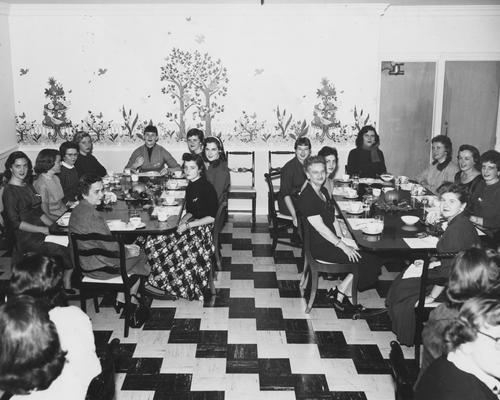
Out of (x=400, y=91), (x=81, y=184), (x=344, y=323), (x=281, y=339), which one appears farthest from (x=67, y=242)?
(x=400, y=91)

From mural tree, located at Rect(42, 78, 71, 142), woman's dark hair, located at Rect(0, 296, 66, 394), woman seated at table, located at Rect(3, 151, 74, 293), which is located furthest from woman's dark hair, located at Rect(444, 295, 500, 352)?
mural tree, located at Rect(42, 78, 71, 142)

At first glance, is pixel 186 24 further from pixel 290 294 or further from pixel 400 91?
pixel 290 294

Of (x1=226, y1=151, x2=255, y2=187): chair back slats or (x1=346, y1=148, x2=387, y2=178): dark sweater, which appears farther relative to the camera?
(x1=226, y1=151, x2=255, y2=187): chair back slats

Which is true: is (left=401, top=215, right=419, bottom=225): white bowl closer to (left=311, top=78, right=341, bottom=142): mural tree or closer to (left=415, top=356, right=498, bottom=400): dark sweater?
(left=415, top=356, right=498, bottom=400): dark sweater

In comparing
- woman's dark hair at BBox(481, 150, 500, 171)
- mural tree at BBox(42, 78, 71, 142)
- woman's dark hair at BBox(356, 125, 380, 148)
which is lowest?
woman's dark hair at BBox(481, 150, 500, 171)

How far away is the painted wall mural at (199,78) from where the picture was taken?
7.59 metres

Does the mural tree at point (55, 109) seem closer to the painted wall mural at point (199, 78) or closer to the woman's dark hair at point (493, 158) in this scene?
the painted wall mural at point (199, 78)

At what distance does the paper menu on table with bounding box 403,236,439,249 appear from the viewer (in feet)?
13.3

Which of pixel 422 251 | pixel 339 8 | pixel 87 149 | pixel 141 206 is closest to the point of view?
pixel 422 251

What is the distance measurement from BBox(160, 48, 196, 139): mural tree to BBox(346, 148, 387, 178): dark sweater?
244 cm

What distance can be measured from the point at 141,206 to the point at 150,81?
10.2 ft

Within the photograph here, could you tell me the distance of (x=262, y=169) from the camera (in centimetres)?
801

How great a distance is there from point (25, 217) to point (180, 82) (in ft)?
11.6

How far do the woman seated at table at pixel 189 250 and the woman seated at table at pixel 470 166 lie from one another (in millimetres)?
2554
